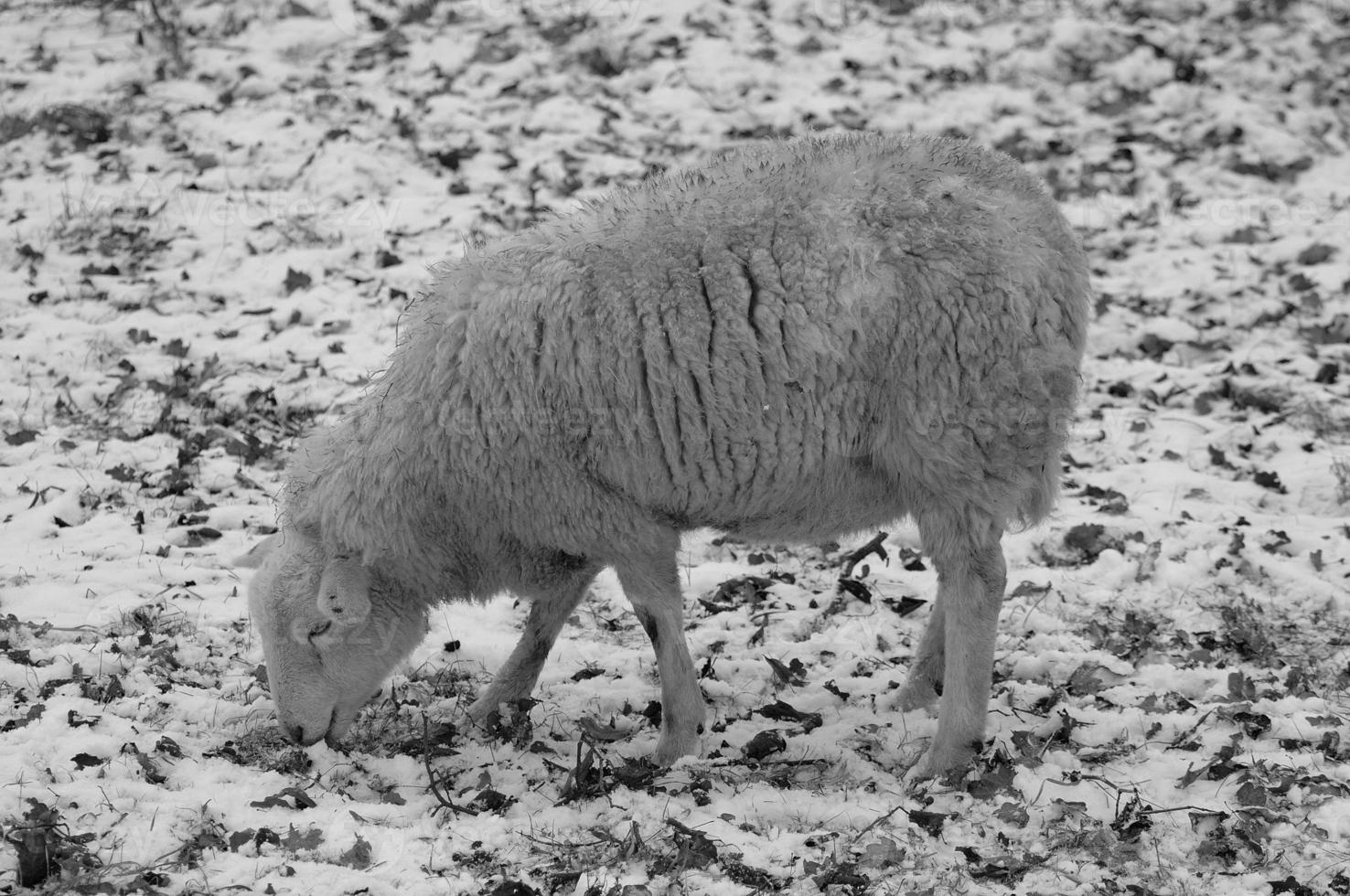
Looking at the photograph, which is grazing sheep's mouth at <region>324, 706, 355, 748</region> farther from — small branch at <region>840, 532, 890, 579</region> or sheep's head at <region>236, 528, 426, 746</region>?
small branch at <region>840, 532, 890, 579</region>

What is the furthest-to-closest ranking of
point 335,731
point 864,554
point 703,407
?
point 864,554 → point 335,731 → point 703,407

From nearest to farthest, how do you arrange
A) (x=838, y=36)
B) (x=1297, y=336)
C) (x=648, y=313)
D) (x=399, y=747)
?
(x=648, y=313) < (x=399, y=747) < (x=1297, y=336) < (x=838, y=36)

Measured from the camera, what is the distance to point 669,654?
484 cm

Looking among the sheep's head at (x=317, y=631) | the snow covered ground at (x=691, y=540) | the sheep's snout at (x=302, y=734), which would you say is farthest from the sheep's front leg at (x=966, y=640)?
the sheep's snout at (x=302, y=734)

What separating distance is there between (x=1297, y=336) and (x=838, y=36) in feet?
16.5

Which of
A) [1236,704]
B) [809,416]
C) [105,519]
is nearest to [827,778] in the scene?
[809,416]

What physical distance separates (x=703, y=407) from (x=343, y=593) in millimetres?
1412

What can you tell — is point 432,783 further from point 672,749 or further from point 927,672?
point 927,672

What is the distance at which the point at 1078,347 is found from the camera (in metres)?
4.73

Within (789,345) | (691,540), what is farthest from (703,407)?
(691,540)

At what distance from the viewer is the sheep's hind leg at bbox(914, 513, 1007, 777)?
184 inches

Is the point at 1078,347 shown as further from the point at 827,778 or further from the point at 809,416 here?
the point at 827,778

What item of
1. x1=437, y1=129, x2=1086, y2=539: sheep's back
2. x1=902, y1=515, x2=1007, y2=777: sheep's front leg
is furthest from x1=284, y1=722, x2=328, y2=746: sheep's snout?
x1=902, y1=515, x2=1007, y2=777: sheep's front leg

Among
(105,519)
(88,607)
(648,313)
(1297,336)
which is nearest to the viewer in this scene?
(648,313)
